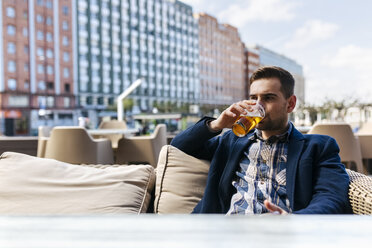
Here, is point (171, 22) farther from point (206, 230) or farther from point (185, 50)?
point (206, 230)

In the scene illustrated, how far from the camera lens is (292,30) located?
54.4m

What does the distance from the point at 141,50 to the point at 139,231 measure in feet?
161

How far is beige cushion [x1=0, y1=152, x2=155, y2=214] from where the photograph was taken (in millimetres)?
1555

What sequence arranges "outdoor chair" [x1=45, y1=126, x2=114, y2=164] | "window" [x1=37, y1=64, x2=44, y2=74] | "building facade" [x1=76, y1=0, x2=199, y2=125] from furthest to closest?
"building facade" [x1=76, y1=0, x2=199, y2=125]
"window" [x1=37, y1=64, x2=44, y2=74]
"outdoor chair" [x1=45, y1=126, x2=114, y2=164]

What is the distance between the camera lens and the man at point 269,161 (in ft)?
4.75

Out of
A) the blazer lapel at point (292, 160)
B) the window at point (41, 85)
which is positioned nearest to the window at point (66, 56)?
the window at point (41, 85)

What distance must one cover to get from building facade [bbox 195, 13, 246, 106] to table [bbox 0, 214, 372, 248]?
55.8 m

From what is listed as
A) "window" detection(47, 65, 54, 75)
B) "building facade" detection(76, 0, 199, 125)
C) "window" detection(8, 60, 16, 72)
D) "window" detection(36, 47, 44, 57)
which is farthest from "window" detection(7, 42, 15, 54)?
"building facade" detection(76, 0, 199, 125)

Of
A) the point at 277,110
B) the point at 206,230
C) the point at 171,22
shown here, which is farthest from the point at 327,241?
the point at 171,22

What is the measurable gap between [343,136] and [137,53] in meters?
45.6

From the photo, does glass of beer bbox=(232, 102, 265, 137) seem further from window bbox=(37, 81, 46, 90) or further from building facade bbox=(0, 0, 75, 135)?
window bbox=(37, 81, 46, 90)

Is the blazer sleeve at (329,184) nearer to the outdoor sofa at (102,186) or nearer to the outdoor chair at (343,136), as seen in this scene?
the outdoor sofa at (102,186)

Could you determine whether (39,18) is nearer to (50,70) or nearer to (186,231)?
(50,70)

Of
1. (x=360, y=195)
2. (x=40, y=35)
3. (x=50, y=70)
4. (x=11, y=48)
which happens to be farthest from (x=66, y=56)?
(x=360, y=195)
